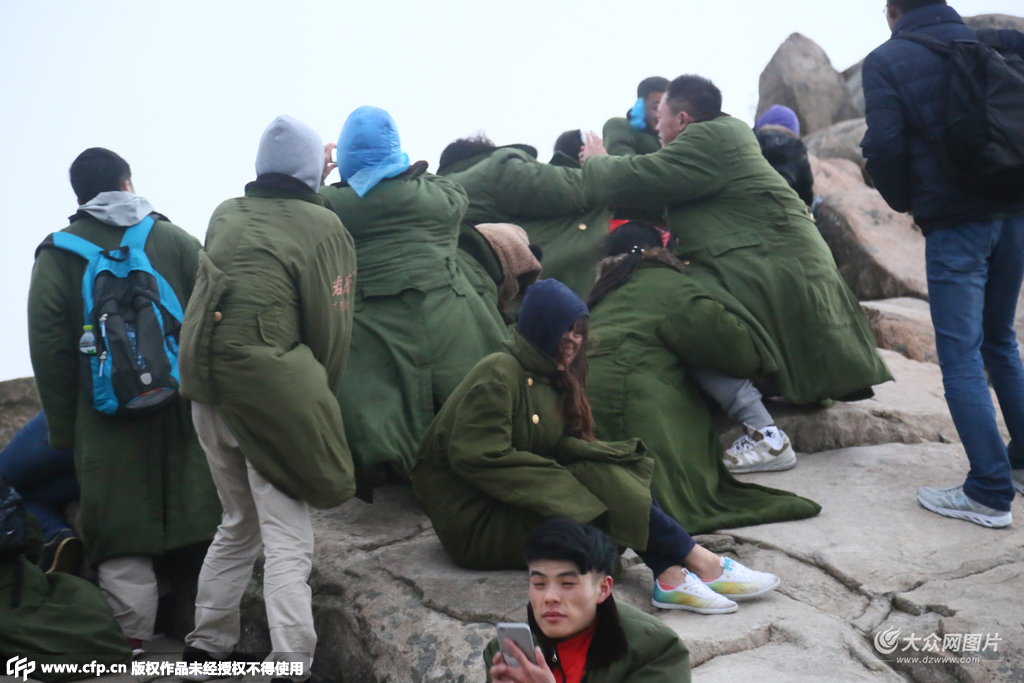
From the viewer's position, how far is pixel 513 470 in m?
2.81

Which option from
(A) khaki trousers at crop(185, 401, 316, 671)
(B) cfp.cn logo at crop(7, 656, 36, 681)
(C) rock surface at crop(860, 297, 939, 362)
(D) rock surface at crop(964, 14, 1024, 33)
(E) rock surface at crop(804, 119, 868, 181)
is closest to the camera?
(A) khaki trousers at crop(185, 401, 316, 671)

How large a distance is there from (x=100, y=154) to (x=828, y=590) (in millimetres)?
3018

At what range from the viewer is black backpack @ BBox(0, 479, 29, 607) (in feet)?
9.55

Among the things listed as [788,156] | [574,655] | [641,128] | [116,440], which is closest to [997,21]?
[788,156]

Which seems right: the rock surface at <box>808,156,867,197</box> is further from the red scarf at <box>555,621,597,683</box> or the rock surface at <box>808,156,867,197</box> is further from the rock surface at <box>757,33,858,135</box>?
the red scarf at <box>555,621,597,683</box>

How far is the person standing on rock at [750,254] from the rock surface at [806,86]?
697 cm

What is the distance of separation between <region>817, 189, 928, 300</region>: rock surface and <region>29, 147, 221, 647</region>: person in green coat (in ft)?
19.5

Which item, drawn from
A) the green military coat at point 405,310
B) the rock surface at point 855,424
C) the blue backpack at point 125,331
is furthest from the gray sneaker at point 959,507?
the blue backpack at point 125,331

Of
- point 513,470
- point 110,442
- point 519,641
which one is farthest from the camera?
point 110,442

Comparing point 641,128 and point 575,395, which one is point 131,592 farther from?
point 641,128

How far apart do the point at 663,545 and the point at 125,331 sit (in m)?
1.97

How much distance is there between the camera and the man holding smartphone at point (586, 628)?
6.38 ft

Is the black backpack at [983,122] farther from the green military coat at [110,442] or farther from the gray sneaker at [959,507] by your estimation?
the green military coat at [110,442]

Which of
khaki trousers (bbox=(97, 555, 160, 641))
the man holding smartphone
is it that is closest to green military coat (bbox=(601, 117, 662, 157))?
khaki trousers (bbox=(97, 555, 160, 641))
